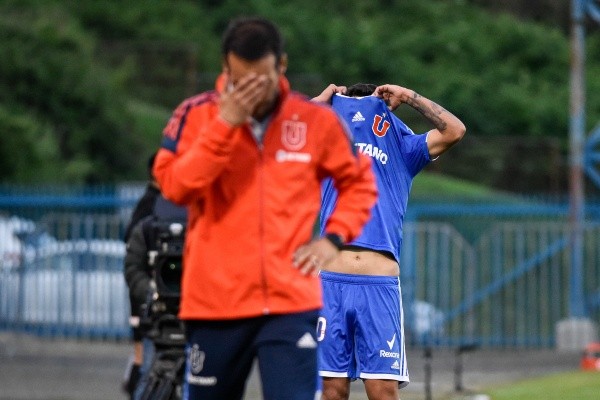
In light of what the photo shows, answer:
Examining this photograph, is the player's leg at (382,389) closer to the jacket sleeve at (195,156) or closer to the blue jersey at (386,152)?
the blue jersey at (386,152)

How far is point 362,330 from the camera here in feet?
32.2

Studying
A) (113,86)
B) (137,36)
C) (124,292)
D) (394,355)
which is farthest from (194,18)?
(394,355)

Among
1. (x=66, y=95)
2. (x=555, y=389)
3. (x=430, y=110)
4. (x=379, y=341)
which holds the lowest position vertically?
(x=555, y=389)

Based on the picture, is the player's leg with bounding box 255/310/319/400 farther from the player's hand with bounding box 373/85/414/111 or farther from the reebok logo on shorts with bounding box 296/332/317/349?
the player's hand with bounding box 373/85/414/111

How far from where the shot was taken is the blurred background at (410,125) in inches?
930

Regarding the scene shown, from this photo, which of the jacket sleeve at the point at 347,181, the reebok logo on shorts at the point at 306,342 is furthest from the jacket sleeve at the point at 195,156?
the reebok logo on shorts at the point at 306,342

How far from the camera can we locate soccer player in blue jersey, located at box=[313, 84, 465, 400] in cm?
980

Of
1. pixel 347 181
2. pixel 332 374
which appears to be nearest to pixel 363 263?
pixel 332 374

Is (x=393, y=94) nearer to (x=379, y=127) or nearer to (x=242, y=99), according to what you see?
(x=379, y=127)

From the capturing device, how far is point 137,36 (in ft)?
171

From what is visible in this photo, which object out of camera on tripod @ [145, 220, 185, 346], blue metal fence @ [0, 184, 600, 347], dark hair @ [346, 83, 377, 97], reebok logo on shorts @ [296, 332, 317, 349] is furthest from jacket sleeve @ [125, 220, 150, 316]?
blue metal fence @ [0, 184, 600, 347]

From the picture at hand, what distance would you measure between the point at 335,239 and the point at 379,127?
276cm

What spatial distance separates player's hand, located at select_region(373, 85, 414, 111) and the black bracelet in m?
2.61

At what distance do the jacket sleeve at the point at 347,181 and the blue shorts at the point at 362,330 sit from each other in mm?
2430
